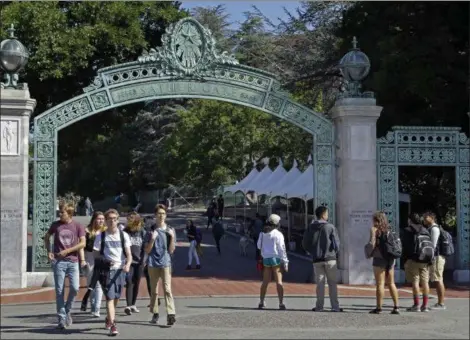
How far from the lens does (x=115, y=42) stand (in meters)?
22.5

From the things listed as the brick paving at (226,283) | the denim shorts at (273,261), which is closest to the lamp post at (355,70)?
the brick paving at (226,283)

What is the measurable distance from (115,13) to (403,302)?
1347 centimetres

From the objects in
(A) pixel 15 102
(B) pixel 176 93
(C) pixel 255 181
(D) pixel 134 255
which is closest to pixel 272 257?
(D) pixel 134 255

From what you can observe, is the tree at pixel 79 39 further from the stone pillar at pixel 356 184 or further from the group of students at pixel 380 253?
the group of students at pixel 380 253

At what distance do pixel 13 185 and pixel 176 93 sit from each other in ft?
13.3

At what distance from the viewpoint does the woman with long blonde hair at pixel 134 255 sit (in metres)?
11.9

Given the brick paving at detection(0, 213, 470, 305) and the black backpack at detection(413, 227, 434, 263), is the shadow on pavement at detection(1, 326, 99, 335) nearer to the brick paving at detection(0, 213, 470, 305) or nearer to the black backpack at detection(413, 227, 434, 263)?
the brick paving at detection(0, 213, 470, 305)

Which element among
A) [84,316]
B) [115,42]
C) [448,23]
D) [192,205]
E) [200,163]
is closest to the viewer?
[84,316]

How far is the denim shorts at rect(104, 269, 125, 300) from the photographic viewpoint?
10.2 m

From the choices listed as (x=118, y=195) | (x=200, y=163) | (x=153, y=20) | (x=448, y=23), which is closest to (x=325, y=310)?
(x=448, y=23)

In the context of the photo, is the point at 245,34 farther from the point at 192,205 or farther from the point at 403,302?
the point at 403,302

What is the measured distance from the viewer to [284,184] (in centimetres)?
2584

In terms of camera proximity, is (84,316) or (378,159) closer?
(84,316)

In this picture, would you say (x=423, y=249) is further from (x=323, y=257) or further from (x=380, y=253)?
(x=323, y=257)
